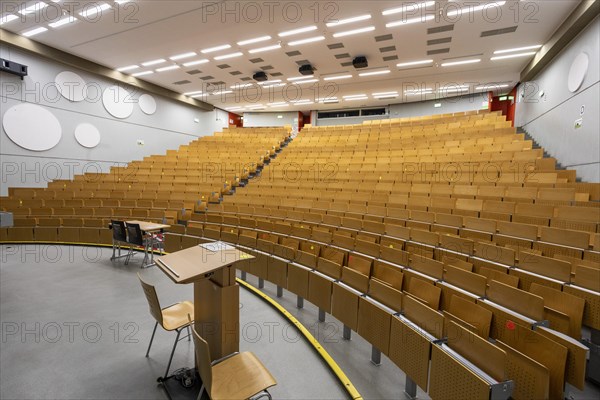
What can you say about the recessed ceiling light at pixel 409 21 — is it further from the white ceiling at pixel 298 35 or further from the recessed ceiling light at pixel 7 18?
the recessed ceiling light at pixel 7 18

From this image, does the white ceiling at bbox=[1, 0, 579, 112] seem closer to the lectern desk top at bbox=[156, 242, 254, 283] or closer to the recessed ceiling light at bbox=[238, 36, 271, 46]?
the recessed ceiling light at bbox=[238, 36, 271, 46]

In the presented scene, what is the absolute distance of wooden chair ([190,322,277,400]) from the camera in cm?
103

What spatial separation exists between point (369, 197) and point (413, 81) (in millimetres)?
4520

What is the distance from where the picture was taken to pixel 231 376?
1.16m

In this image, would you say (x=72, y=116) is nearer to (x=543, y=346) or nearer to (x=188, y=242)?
(x=188, y=242)

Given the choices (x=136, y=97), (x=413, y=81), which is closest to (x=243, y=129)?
(x=136, y=97)

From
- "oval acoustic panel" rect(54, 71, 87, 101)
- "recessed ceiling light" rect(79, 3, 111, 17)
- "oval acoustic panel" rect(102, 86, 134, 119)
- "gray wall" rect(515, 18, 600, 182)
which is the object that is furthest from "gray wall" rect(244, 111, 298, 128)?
"gray wall" rect(515, 18, 600, 182)

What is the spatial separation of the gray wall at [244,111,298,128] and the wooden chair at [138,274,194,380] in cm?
1019

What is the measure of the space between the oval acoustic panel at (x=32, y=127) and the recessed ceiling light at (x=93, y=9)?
2.38 metres

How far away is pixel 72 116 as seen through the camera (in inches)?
252

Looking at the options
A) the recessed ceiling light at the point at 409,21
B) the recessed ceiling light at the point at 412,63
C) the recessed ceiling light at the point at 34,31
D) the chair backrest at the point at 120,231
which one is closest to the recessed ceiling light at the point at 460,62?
the recessed ceiling light at the point at 412,63

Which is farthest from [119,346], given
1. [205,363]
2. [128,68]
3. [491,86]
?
[491,86]

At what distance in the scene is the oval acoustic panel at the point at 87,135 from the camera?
652 cm

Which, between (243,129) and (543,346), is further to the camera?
(243,129)
